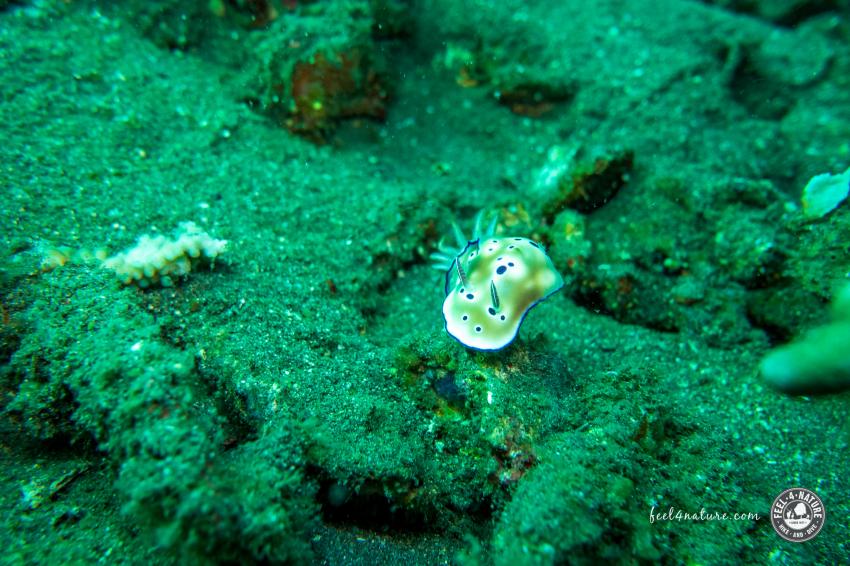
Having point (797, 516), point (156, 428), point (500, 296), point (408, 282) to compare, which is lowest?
point (797, 516)

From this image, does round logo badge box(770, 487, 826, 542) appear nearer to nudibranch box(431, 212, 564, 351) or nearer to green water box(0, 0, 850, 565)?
green water box(0, 0, 850, 565)

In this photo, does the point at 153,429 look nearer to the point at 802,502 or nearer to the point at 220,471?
the point at 220,471

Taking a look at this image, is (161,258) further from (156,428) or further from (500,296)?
(500,296)

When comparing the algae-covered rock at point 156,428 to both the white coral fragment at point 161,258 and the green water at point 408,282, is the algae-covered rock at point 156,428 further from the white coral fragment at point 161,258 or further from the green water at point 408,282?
the white coral fragment at point 161,258

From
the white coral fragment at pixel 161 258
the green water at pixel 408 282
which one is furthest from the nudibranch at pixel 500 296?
the white coral fragment at pixel 161 258

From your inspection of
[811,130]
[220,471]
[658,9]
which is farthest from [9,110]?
[811,130]

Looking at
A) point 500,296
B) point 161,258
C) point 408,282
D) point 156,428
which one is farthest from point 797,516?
point 161,258
